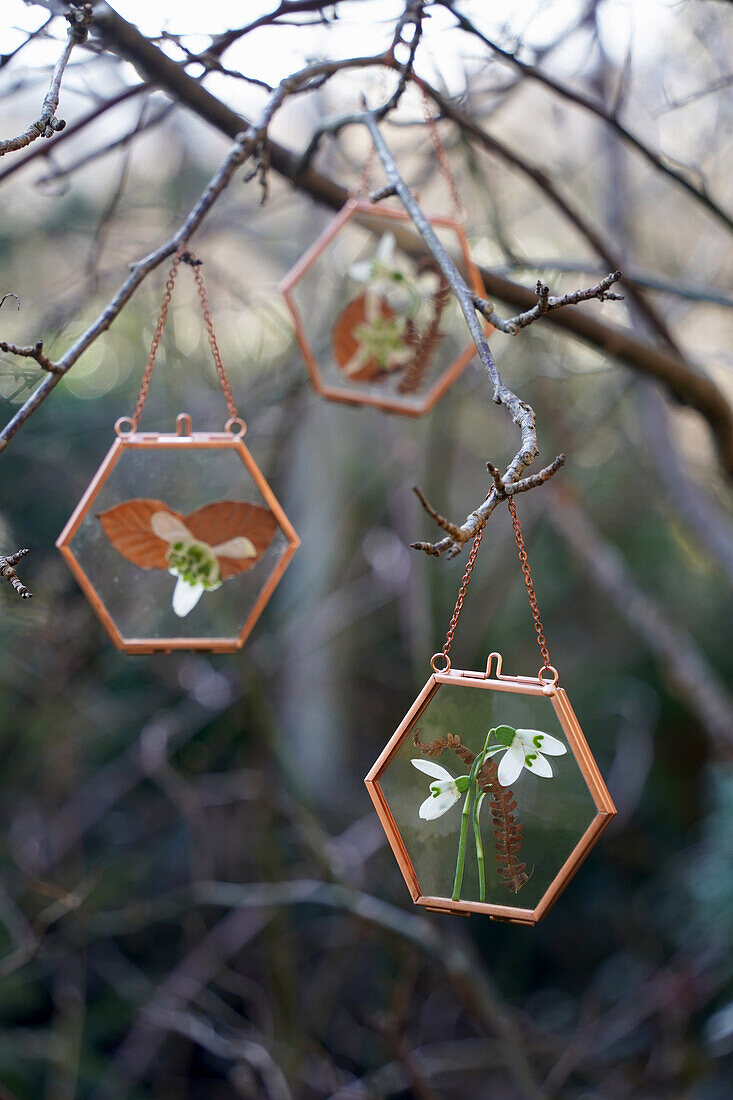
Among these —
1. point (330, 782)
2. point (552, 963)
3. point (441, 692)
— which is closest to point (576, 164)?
point (330, 782)

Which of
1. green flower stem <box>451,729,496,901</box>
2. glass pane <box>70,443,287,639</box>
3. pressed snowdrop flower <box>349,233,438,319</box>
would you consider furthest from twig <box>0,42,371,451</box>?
green flower stem <box>451,729,496,901</box>

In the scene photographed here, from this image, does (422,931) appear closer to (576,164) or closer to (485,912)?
(485,912)

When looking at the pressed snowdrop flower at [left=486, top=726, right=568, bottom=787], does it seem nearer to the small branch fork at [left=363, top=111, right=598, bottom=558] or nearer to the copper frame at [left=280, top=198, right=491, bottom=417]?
the small branch fork at [left=363, top=111, right=598, bottom=558]

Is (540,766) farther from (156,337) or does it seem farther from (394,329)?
(394,329)

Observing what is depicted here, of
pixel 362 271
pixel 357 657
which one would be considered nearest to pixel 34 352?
pixel 362 271

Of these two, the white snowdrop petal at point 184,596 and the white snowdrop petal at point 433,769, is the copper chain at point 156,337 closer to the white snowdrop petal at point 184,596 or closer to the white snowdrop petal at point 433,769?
the white snowdrop petal at point 184,596

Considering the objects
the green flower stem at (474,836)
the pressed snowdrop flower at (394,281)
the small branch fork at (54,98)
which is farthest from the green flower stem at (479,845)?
the pressed snowdrop flower at (394,281)
